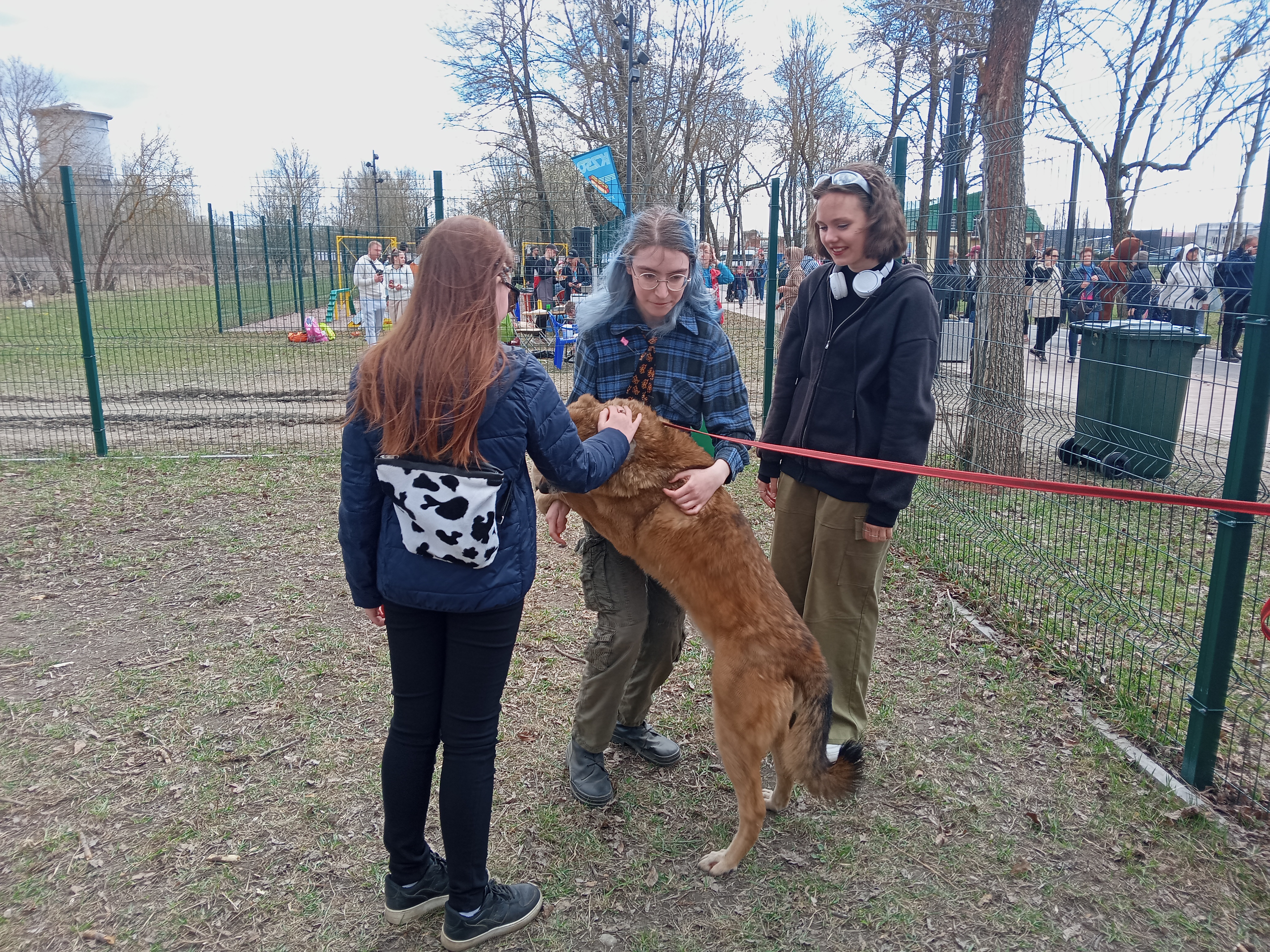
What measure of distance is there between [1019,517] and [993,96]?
380 centimetres

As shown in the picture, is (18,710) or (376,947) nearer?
(376,947)

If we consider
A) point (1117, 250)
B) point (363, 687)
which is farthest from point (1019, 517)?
point (363, 687)

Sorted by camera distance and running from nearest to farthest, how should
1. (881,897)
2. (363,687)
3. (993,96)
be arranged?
1. (881,897)
2. (363,687)
3. (993,96)

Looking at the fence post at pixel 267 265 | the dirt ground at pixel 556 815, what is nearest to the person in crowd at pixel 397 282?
the fence post at pixel 267 265

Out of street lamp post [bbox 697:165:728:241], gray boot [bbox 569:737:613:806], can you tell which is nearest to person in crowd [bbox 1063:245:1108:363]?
gray boot [bbox 569:737:613:806]

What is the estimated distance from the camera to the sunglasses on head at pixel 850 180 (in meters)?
2.83

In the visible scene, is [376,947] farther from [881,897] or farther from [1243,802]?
[1243,802]

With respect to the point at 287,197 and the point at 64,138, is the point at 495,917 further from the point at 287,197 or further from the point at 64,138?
the point at 64,138

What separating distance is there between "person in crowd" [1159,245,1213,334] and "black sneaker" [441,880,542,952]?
3594mm

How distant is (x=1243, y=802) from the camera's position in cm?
300

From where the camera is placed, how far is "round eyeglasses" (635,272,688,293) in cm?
273

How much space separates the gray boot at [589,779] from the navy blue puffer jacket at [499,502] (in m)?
1.20

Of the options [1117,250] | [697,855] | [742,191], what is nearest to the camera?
[697,855]

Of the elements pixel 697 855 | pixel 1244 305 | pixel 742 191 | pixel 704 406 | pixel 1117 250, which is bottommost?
pixel 697 855
